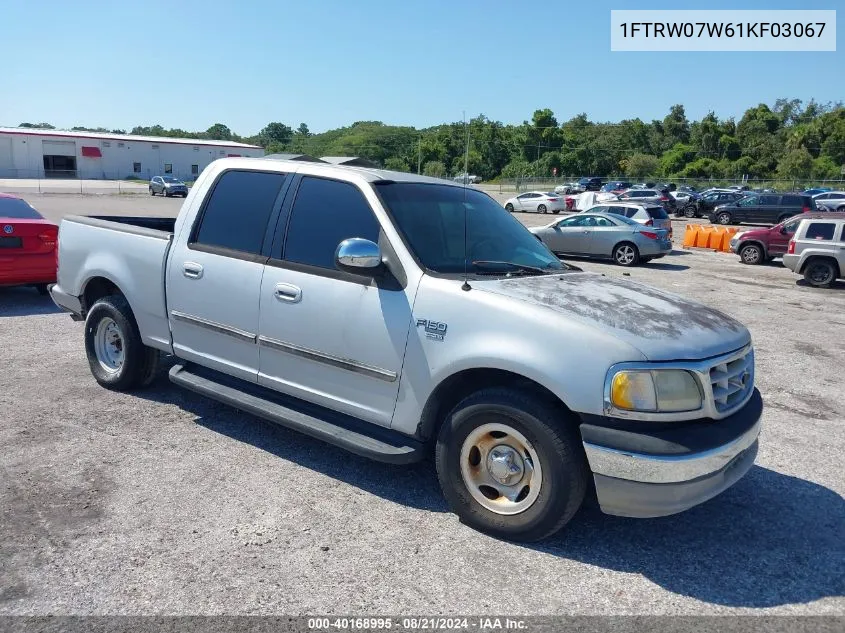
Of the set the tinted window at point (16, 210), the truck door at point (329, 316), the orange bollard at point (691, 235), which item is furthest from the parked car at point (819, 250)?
→ the tinted window at point (16, 210)

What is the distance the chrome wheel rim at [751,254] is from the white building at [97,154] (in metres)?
60.9

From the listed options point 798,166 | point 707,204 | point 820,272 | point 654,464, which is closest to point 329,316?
point 654,464

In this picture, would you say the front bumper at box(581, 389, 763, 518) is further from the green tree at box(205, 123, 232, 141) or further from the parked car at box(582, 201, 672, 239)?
the green tree at box(205, 123, 232, 141)

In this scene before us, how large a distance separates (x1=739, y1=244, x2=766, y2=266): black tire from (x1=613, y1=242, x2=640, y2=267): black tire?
148 inches

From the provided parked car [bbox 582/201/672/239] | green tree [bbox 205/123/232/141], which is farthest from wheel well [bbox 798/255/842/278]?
green tree [bbox 205/123/232/141]

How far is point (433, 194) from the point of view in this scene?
15.3 ft

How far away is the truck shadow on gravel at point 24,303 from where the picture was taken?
30.8 feet

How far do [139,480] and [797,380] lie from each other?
263 inches

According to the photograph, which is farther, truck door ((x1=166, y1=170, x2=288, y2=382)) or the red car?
the red car

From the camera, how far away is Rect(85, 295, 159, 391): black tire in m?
5.61

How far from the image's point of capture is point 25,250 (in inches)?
367

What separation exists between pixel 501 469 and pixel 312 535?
1.09m

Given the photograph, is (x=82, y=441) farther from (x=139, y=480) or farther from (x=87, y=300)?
(x=87, y=300)

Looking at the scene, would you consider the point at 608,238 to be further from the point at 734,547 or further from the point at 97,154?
the point at 97,154
